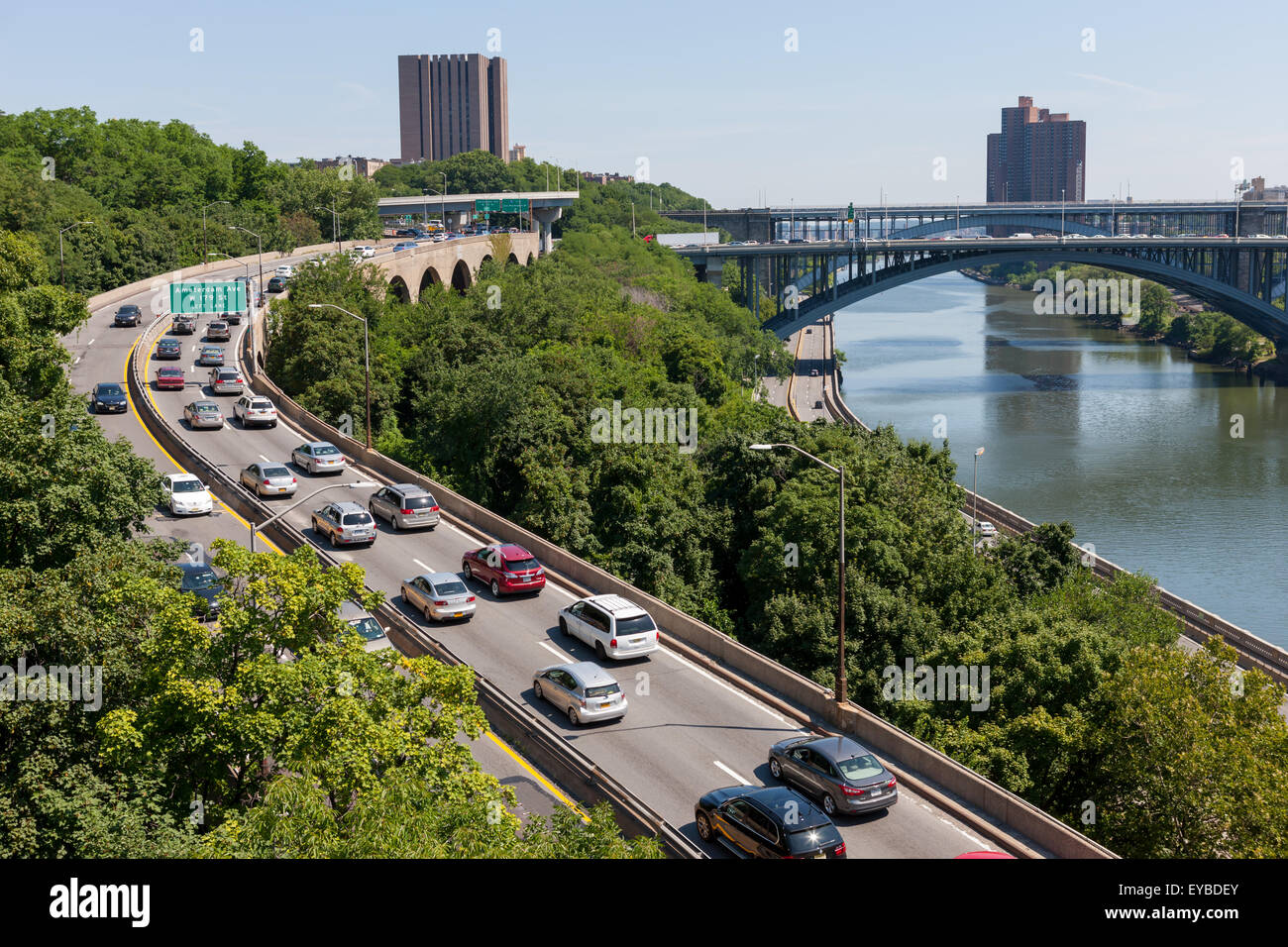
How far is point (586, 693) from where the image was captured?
21922 millimetres

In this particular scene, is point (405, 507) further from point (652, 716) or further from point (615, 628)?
point (652, 716)

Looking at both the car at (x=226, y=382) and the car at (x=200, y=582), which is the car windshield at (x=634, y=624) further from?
the car at (x=226, y=382)

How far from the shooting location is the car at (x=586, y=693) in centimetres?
2194

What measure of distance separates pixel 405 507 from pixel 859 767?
61.7ft

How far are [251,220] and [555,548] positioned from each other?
74572 mm

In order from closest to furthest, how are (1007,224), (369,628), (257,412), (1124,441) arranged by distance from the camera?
(369,628)
(257,412)
(1124,441)
(1007,224)

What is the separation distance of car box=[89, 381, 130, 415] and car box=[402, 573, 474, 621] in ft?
80.0

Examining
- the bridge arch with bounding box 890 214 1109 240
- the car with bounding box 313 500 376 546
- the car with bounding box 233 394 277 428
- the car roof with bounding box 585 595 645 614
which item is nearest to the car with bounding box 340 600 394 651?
the car roof with bounding box 585 595 645 614

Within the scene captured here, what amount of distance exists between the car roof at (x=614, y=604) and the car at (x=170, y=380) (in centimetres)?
3198

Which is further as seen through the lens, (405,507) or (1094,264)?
(1094,264)

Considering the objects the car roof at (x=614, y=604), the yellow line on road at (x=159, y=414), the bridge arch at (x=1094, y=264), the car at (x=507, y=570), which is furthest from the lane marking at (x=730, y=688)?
the bridge arch at (x=1094, y=264)

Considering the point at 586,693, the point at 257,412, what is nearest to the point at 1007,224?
the point at 257,412
